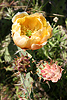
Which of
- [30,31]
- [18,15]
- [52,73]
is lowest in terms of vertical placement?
[52,73]

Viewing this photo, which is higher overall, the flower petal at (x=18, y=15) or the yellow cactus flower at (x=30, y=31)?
the flower petal at (x=18, y=15)

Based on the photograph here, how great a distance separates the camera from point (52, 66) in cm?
108

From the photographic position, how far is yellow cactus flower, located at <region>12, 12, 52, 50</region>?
0.96 meters

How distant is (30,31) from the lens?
45.0 inches

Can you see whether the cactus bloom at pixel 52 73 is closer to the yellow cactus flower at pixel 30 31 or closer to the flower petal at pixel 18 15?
the yellow cactus flower at pixel 30 31

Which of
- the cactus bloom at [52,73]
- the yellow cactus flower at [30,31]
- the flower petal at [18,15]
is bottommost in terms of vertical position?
the cactus bloom at [52,73]

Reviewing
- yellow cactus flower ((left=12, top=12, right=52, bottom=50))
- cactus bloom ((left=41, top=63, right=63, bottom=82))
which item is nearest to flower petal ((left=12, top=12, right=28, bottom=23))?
yellow cactus flower ((left=12, top=12, right=52, bottom=50))

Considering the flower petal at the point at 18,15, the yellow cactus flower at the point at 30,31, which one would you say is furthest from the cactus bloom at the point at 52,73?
the flower petal at the point at 18,15

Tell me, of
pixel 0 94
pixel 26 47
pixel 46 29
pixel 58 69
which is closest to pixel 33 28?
pixel 46 29

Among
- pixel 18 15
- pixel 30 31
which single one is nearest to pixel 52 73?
pixel 30 31

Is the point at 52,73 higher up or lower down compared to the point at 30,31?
lower down

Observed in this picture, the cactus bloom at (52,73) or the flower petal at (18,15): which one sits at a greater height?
the flower petal at (18,15)

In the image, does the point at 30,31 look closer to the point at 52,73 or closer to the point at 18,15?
the point at 18,15

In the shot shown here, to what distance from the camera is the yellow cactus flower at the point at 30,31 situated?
0.96 metres
